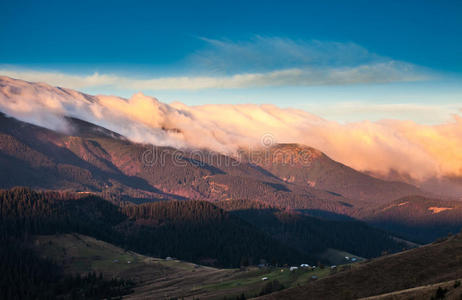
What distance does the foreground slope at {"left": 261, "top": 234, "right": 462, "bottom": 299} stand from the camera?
124750 millimetres

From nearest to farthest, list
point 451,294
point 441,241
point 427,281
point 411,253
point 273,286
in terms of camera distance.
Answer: point 451,294, point 427,281, point 411,253, point 441,241, point 273,286

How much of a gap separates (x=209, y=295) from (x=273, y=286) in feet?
88.5

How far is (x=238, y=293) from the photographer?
19250 cm

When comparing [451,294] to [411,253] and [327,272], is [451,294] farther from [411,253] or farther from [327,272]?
[327,272]

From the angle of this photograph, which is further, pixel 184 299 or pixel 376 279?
pixel 184 299

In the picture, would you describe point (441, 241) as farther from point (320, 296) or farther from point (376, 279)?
point (320, 296)

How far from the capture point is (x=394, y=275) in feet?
431

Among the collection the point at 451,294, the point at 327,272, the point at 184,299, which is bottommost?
the point at 184,299

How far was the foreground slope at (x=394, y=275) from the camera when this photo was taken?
409ft

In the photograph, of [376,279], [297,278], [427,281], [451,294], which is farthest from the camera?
[297,278]

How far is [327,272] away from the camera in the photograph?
194 meters

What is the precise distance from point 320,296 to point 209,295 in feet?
256

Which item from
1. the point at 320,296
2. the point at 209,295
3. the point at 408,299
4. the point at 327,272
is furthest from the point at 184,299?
the point at 408,299

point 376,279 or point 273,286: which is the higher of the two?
point 376,279
